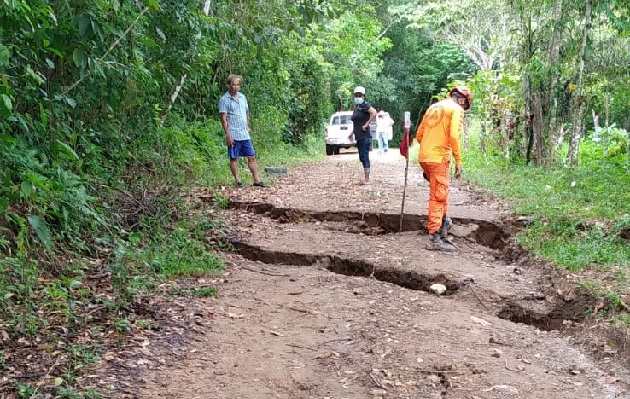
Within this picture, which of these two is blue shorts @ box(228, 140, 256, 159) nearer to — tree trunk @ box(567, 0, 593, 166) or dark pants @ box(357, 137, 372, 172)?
dark pants @ box(357, 137, 372, 172)

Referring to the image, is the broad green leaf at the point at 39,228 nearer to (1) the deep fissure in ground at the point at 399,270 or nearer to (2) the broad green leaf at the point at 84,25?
(2) the broad green leaf at the point at 84,25

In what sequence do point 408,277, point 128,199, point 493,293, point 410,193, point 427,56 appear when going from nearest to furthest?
point 493,293 → point 408,277 → point 128,199 → point 410,193 → point 427,56

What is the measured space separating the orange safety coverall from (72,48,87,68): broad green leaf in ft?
12.4

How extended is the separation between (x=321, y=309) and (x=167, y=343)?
52.4 inches

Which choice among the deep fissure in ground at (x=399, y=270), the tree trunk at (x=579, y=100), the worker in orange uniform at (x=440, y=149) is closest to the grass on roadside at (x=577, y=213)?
the deep fissure in ground at (x=399, y=270)

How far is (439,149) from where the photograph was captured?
6.18m

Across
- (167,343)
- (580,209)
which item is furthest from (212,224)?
(580,209)

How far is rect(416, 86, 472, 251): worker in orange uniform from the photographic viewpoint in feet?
20.0

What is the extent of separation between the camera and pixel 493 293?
16.6 ft

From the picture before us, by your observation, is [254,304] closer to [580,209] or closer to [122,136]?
[122,136]

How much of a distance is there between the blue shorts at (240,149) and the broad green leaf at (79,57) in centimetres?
535

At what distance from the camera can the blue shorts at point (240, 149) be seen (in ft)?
29.3

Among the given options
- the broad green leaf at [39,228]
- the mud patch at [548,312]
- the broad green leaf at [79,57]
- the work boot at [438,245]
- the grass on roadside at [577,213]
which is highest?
the broad green leaf at [79,57]

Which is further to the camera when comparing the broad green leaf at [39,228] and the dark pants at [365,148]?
the dark pants at [365,148]
